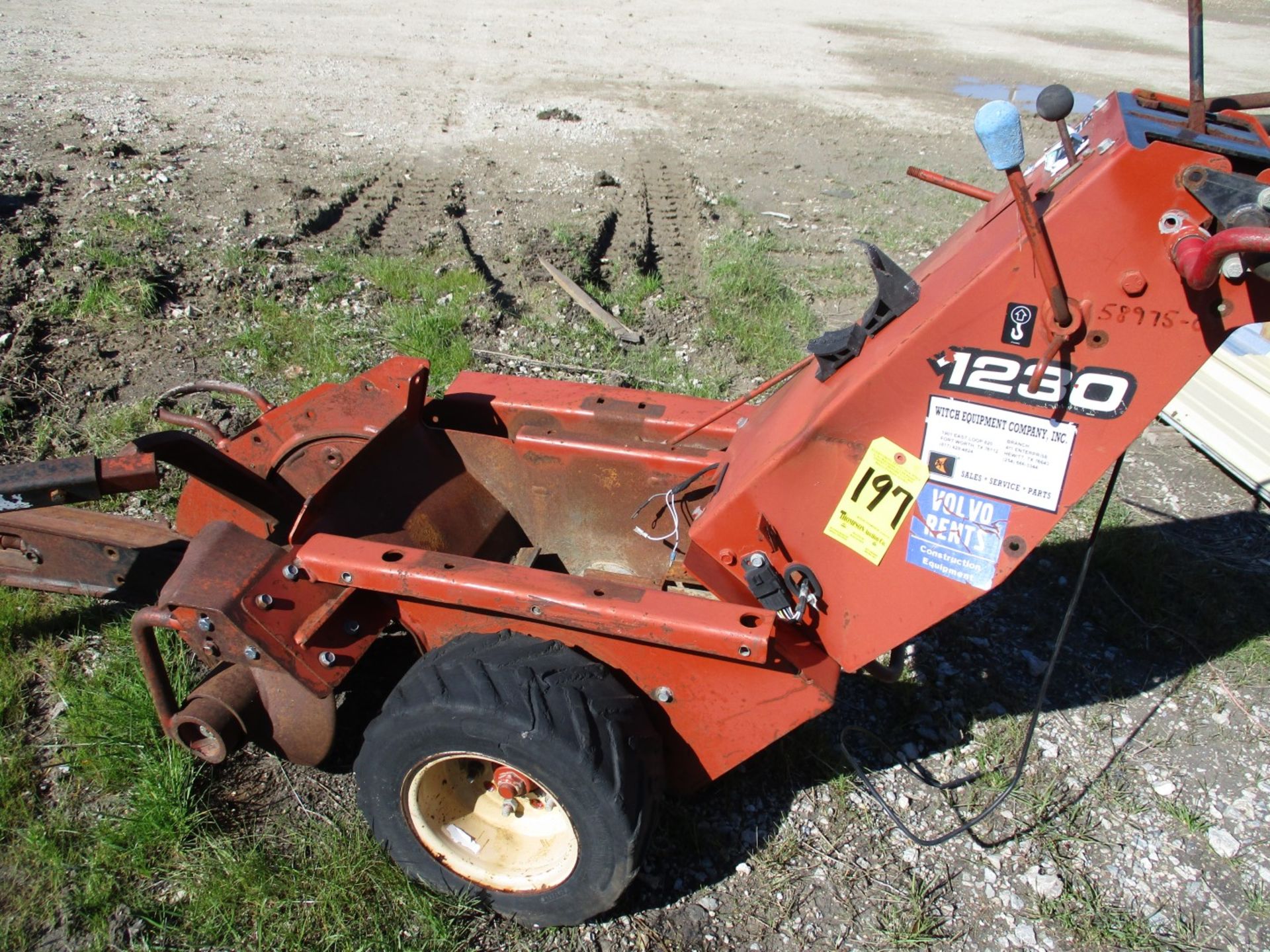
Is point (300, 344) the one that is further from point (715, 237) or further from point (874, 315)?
point (874, 315)

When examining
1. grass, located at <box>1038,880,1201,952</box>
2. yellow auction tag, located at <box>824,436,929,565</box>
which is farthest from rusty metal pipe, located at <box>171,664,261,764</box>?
grass, located at <box>1038,880,1201,952</box>

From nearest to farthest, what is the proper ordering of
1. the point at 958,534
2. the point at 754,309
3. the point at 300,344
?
the point at 958,534
the point at 300,344
the point at 754,309

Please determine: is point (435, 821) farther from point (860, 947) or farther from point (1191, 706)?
point (1191, 706)

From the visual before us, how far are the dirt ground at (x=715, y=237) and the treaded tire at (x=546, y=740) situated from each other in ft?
1.32

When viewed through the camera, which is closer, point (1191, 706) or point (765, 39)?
point (1191, 706)

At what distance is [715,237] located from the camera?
6.61 m

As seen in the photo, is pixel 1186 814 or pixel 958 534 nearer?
pixel 958 534

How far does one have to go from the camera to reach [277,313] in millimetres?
5211

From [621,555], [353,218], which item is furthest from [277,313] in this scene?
[621,555]

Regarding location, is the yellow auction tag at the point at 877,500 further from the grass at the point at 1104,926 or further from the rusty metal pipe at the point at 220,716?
the rusty metal pipe at the point at 220,716

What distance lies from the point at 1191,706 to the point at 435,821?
8.82 feet

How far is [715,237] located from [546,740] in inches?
200

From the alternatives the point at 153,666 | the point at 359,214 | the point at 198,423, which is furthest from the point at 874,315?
the point at 359,214

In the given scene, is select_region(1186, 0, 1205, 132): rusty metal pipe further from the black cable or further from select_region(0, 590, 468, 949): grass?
select_region(0, 590, 468, 949): grass
